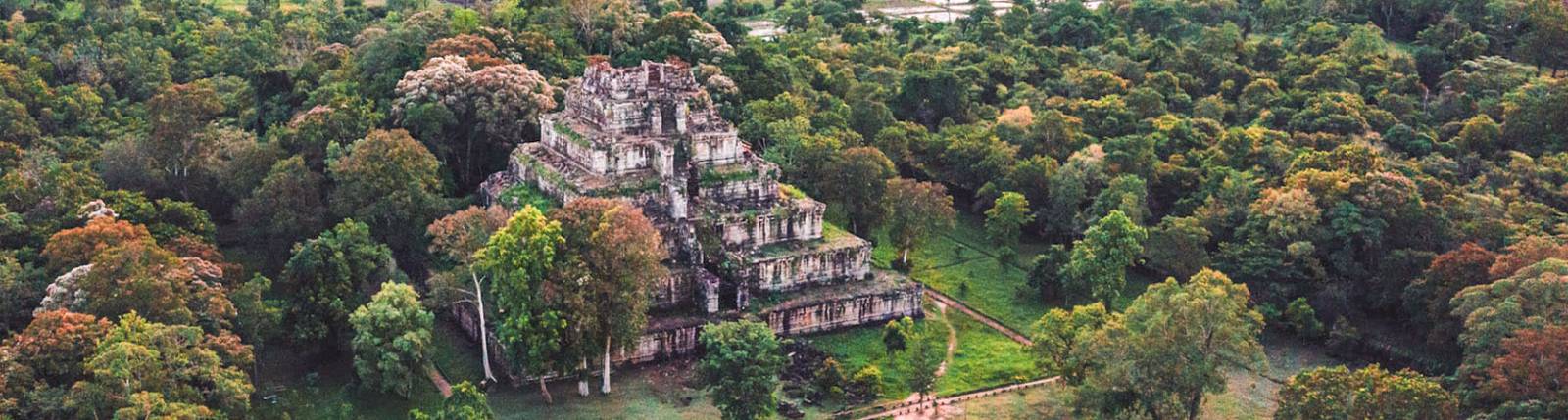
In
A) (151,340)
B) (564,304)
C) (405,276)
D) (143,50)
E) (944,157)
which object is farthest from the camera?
(143,50)

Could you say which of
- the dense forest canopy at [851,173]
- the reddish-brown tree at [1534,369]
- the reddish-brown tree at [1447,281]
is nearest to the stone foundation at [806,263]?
the dense forest canopy at [851,173]

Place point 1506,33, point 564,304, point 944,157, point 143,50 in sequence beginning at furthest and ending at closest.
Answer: point 1506,33 → point 143,50 → point 944,157 → point 564,304

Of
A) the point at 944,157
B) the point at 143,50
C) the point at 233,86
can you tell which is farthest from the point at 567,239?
the point at 143,50

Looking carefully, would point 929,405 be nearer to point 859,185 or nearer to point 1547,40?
point 859,185

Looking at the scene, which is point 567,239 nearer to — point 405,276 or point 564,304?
point 564,304

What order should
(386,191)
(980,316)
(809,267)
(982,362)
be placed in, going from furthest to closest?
(980,316), (386,191), (809,267), (982,362)

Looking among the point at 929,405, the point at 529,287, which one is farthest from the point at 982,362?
the point at 529,287

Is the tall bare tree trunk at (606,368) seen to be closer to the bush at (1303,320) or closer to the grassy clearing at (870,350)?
the grassy clearing at (870,350)
